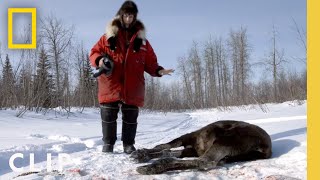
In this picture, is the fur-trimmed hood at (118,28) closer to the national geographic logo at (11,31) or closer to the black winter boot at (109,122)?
the black winter boot at (109,122)

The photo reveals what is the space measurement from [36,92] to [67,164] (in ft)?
24.0

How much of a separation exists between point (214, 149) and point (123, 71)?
138cm

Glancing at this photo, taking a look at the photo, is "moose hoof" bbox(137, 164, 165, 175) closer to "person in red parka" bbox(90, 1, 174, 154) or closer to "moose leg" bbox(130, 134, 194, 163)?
"moose leg" bbox(130, 134, 194, 163)

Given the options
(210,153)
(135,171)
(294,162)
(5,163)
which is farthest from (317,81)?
(5,163)

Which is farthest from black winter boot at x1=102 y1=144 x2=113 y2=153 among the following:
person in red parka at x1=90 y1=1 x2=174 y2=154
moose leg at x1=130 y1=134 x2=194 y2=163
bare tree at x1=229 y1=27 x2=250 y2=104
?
bare tree at x1=229 y1=27 x2=250 y2=104

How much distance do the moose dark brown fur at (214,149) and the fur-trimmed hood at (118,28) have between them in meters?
1.27

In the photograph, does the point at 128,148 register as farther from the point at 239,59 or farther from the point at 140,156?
the point at 239,59

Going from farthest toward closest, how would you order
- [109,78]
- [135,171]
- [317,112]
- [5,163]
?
[109,78], [5,163], [135,171], [317,112]

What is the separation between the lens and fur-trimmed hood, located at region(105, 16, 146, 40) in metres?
4.04

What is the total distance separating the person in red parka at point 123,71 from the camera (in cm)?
402

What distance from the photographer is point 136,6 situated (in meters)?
4.20

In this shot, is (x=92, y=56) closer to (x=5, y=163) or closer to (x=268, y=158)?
(x=5, y=163)

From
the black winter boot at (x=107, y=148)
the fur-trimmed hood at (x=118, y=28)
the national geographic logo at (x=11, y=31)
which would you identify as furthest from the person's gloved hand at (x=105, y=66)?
the national geographic logo at (x=11, y=31)

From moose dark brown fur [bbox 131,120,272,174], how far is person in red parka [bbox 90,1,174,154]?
51 cm
